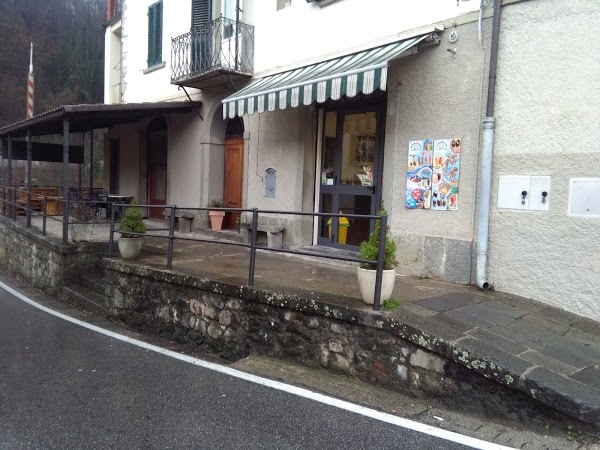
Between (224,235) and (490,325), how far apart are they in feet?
21.0

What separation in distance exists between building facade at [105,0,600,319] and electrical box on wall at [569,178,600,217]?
13mm

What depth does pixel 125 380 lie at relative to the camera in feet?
14.0

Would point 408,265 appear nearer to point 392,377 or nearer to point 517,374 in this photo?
point 392,377

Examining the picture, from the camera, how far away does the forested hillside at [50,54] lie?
125 feet

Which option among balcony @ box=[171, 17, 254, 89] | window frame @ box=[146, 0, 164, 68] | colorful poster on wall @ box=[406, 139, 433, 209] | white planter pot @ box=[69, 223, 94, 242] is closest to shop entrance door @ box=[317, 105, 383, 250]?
colorful poster on wall @ box=[406, 139, 433, 209]

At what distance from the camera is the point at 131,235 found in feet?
22.4

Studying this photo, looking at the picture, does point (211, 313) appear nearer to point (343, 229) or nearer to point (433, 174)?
point (343, 229)

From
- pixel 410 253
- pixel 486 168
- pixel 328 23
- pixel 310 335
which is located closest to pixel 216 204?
pixel 328 23

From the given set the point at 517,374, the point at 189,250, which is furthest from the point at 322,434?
the point at 189,250

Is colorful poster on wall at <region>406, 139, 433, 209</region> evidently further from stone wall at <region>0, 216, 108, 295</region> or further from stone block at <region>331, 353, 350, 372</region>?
stone wall at <region>0, 216, 108, 295</region>

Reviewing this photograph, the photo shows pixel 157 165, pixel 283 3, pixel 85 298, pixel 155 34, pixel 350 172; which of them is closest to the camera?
pixel 85 298

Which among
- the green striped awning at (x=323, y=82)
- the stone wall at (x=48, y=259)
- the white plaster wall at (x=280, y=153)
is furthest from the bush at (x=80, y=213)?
the green striped awning at (x=323, y=82)

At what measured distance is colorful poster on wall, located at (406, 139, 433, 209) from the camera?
6.26m

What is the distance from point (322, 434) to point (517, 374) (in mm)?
1345
